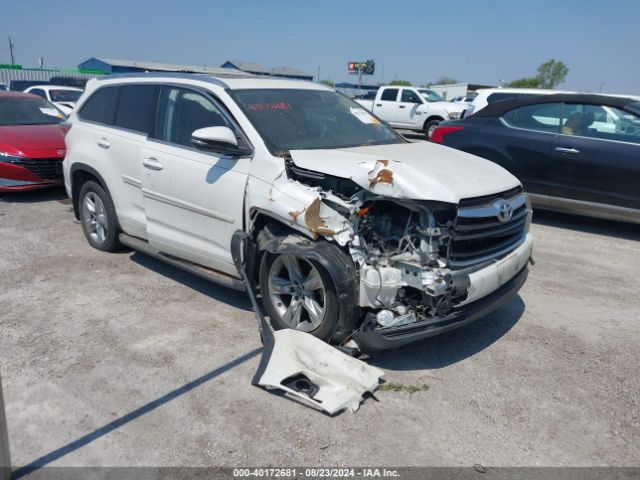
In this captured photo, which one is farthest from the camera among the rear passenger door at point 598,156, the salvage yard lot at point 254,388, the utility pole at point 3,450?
the rear passenger door at point 598,156

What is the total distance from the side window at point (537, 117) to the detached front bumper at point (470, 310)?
13.0 feet

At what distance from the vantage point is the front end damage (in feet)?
11.0

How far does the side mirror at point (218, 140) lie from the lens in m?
3.92

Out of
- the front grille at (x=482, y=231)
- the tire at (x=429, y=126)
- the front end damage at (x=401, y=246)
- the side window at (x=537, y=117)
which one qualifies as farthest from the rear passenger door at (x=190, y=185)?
the tire at (x=429, y=126)

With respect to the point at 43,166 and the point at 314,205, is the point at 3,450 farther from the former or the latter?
the point at 43,166

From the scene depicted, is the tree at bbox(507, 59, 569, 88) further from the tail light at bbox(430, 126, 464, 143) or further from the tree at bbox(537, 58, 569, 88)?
the tail light at bbox(430, 126, 464, 143)

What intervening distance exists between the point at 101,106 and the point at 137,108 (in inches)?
30.1

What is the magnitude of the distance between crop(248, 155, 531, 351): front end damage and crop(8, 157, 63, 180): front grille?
5746 millimetres

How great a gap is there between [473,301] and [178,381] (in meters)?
2.00

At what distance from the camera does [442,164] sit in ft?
12.7

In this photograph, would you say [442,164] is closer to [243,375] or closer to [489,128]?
[243,375]

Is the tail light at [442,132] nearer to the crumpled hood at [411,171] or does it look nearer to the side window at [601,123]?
the side window at [601,123]

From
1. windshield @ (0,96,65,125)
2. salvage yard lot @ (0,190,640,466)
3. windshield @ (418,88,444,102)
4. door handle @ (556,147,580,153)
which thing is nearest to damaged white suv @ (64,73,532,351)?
salvage yard lot @ (0,190,640,466)

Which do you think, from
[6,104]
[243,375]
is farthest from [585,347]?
[6,104]
